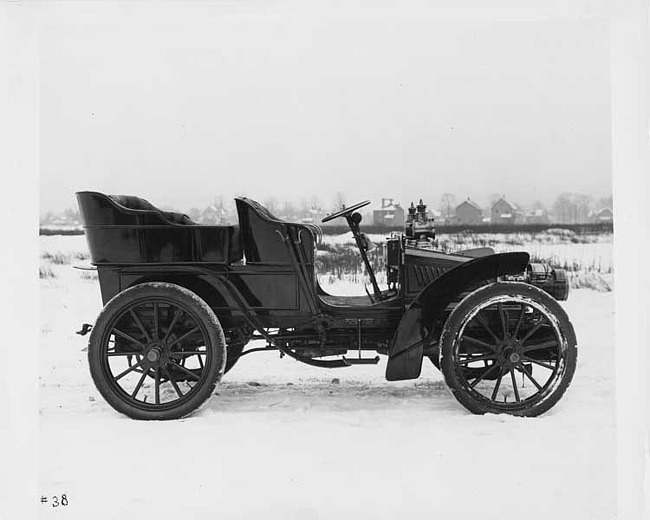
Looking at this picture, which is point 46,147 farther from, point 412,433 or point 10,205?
point 412,433

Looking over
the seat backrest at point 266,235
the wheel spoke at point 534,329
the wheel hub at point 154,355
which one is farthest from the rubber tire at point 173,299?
the wheel spoke at point 534,329

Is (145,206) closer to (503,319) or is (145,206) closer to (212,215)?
(212,215)

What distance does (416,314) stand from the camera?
4020mm

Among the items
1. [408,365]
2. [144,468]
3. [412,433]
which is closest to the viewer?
[144,468]

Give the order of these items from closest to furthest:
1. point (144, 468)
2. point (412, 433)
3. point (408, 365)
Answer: point (144, 468) → point (412, 433) → point (408, 365)

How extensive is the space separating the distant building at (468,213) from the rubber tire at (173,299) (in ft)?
5.49

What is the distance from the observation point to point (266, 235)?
409 cm

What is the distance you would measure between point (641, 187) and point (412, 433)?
5.28 ft

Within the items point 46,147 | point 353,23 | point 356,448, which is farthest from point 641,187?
point 46,147

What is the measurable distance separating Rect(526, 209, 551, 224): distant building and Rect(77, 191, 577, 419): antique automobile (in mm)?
334

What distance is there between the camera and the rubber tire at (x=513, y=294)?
3.88 metres

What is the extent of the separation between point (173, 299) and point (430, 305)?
1.35 meters

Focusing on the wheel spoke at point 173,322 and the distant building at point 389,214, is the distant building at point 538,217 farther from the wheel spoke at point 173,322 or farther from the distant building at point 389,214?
the wheel spoke at point 173,322

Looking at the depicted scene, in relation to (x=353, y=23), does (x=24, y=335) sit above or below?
below
